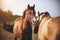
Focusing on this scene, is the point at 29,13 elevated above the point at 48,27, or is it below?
above

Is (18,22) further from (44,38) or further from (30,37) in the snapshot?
(44,38)

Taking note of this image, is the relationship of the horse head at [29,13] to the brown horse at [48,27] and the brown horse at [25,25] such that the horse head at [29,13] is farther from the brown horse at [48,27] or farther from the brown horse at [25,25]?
the brown horse at [48,27]

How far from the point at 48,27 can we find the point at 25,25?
0.99ft

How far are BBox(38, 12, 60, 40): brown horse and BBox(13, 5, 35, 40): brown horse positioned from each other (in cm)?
14

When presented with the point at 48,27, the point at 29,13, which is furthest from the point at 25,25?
the point at 48,27

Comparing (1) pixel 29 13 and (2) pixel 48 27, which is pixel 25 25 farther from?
(2) pixel 48 27

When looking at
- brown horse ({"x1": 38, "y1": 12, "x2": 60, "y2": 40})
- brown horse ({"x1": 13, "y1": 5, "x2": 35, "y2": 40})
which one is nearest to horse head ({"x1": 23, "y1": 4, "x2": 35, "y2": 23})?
brown horse ({"x1": 13, "y1": 5, "x2": 35, "y2": 40})

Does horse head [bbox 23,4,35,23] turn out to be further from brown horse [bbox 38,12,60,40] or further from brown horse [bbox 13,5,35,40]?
brown horse [bbox 38,12,60,40]

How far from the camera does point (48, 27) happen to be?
1.91 meters

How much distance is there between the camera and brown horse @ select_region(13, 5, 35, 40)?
194 centimetres

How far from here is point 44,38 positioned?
6.23 feet

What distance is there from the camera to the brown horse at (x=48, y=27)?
1.86 metres

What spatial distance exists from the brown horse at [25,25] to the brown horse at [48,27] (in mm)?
139

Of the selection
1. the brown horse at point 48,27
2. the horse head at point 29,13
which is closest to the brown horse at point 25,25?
the horse head at point 29,13
